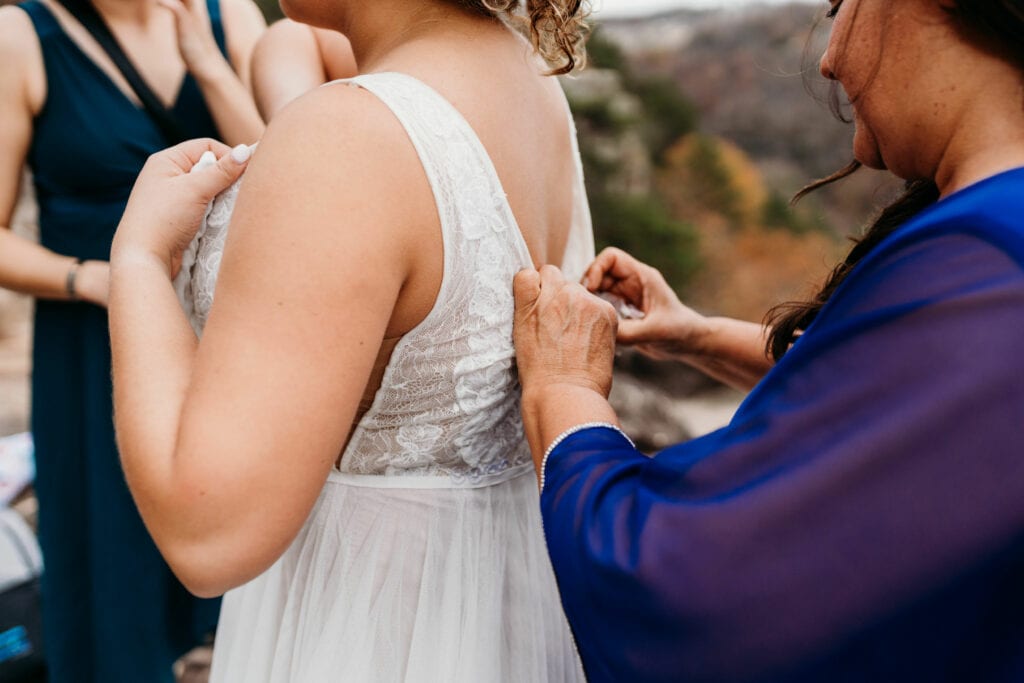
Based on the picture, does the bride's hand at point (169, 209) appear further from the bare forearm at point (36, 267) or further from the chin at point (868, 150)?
the bare forearm at point (36, 267)

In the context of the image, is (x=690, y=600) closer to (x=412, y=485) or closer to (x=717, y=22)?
(x=412, y=485)

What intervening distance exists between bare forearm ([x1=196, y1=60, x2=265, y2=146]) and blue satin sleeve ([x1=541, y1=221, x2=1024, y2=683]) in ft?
5.66

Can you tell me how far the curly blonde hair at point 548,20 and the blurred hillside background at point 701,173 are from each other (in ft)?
13.8

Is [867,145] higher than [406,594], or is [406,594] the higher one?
[867,145]

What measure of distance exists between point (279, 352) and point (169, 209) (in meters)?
0.38

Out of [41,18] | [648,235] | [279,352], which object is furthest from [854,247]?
[648,235]

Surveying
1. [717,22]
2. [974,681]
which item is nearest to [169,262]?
[974,681]

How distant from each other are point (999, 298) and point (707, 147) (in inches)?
351

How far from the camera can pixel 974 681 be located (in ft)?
2.69

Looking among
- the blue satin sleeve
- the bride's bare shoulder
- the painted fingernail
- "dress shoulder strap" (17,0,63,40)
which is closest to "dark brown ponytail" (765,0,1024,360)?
the blue satin sleeve

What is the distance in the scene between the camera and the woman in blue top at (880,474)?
0.73 metres

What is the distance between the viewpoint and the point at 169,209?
1117mm

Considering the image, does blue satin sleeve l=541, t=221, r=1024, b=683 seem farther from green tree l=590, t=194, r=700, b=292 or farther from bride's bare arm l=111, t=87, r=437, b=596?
green tree l=590, t=194, r=700, b=292

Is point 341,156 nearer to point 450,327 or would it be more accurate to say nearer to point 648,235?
point 450,327
